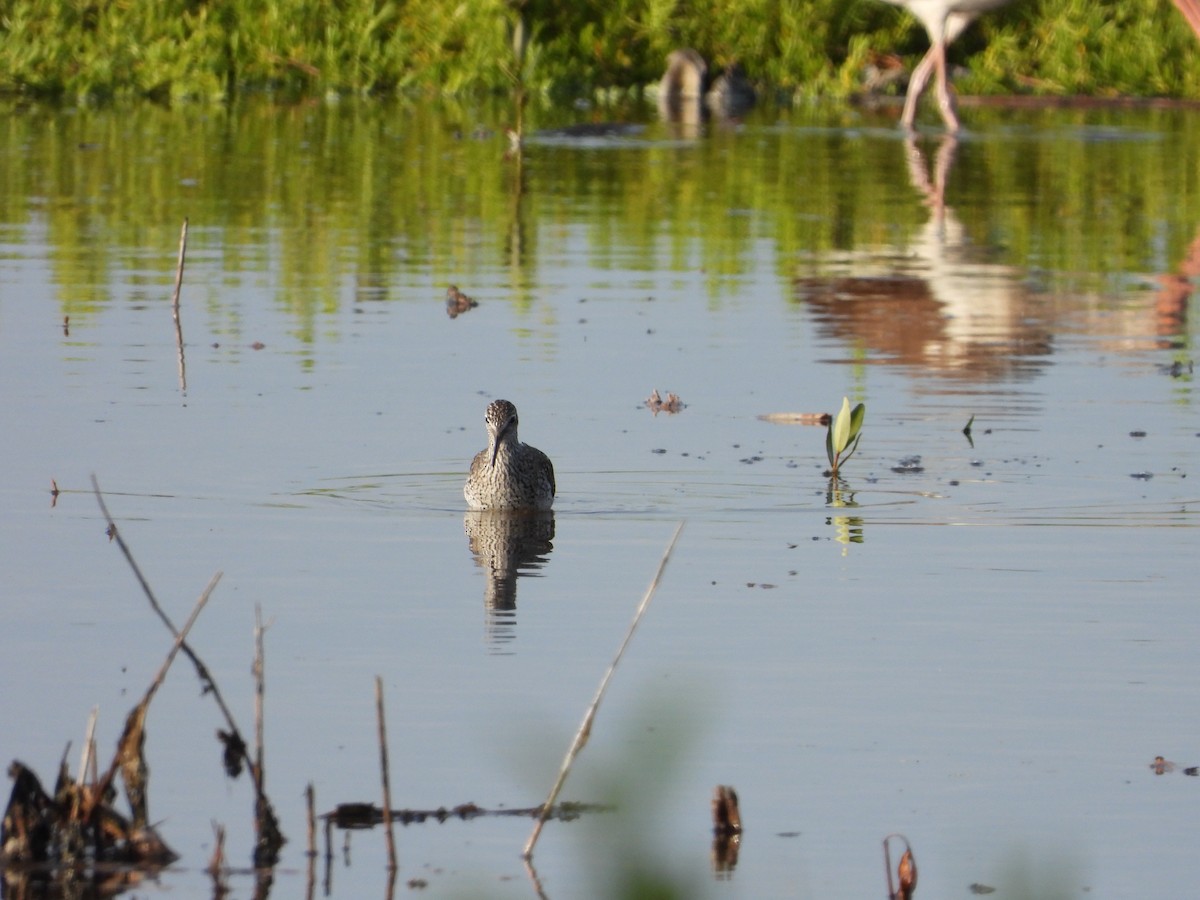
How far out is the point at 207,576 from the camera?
7.19 m

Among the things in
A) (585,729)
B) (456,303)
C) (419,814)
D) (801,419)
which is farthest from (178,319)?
(585,729)

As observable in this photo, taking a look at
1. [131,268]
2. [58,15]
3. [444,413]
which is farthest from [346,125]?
[444,413]

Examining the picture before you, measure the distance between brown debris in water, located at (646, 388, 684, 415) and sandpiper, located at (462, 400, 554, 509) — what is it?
187 cm

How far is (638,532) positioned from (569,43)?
25888 mm

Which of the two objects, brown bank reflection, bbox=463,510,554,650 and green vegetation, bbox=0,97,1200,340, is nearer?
brown bank reflection, bbox=463,510,554,650

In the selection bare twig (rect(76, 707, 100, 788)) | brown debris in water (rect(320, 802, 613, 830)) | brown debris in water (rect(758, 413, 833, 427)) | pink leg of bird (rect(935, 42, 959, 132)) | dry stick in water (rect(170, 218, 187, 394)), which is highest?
pink leg of bird (rect(935, 42, 959, 132))

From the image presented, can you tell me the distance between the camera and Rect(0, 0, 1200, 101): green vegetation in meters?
31.9

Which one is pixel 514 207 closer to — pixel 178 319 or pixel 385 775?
pixel 178 319

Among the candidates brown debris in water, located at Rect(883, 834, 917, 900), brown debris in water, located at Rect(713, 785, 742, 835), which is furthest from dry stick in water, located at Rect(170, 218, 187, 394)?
brown debris in water, located at Rect(883, 834, 917, 900)

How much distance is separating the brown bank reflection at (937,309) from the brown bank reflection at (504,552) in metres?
3.36

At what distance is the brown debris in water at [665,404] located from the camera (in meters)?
10.1

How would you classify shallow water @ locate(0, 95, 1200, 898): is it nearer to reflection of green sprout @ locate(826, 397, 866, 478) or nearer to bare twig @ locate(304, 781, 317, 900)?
bare twig @ locate(304, 781, 317, 900)

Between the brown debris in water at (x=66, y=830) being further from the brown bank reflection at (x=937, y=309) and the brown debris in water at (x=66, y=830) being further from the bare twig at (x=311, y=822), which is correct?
the brown bank reflection at (x=937, y=309)

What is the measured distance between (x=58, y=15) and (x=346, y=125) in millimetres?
7081
